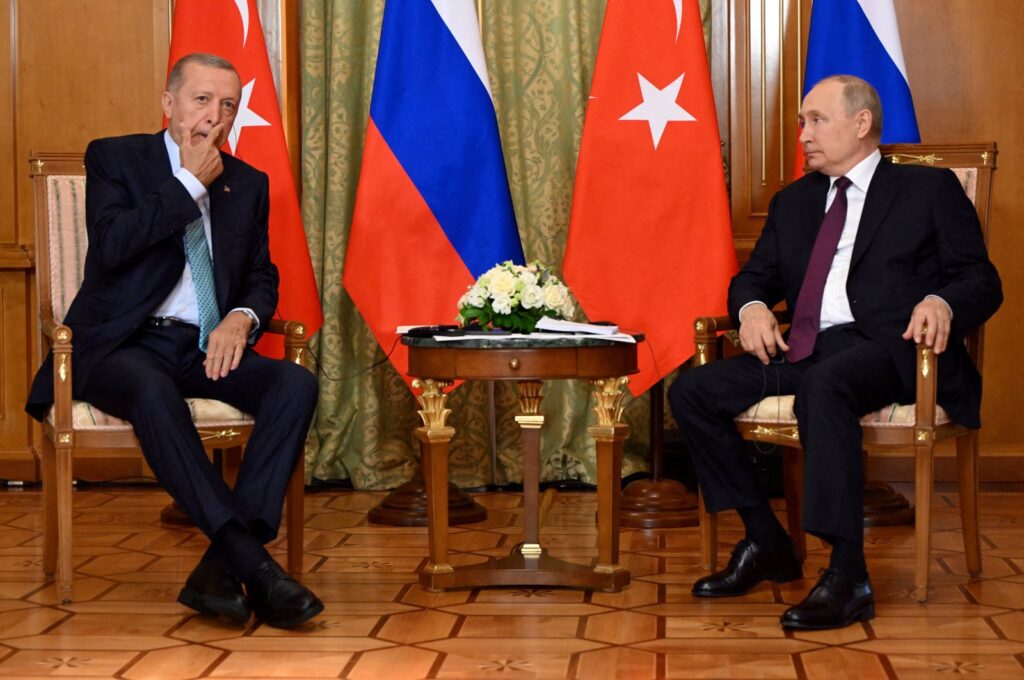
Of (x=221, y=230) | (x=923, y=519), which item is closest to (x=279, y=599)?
(x=221, y=230)

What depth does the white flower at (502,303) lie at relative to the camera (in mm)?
3186

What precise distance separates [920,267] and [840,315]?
0.24 metres

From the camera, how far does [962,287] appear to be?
3.21m

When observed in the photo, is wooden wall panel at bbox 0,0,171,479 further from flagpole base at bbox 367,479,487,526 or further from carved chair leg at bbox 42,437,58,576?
flagpole base at bbox 367,479,487,526

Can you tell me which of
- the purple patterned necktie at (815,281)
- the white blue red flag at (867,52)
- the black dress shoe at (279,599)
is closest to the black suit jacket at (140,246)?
the black dress shoe at (279,599)

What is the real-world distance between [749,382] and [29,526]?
240 cm

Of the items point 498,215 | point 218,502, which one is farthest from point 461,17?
point 218,502

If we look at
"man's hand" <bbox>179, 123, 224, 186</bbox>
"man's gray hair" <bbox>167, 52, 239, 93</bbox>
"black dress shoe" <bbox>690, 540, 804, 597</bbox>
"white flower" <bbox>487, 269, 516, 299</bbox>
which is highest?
"man's gray hair" <bbox>167, 52, 239, 93</bbox>

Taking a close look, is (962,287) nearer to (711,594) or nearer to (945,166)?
(945,166)

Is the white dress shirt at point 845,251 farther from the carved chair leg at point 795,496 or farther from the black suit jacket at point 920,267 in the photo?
the carved chair leg at point 795,496

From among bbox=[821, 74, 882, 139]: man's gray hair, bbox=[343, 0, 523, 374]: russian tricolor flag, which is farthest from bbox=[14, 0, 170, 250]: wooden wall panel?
bbox=[821, 74, 882, 139]: man's gray hair

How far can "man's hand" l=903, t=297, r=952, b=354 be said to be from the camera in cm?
310

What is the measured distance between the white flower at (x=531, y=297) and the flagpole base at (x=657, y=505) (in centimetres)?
125

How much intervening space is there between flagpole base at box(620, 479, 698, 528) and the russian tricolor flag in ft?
2.88
